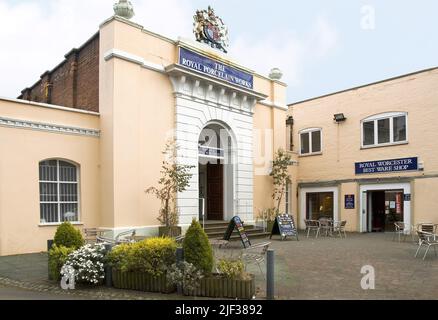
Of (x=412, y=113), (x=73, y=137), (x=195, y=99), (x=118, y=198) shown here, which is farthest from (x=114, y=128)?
(x=412, y=113)

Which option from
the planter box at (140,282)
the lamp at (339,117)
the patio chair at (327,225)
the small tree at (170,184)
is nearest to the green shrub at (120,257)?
the planter box at (140,282)

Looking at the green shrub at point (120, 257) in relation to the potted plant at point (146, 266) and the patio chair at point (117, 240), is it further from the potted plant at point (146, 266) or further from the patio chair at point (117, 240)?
the patio chair at point (117, 240)

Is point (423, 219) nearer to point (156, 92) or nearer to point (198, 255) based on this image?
point (156, 92)

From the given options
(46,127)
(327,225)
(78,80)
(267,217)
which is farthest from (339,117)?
(46,127)

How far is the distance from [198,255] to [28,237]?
6919 millimetres

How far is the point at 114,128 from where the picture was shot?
43.2 feet

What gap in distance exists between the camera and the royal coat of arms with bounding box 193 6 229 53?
16797 mm

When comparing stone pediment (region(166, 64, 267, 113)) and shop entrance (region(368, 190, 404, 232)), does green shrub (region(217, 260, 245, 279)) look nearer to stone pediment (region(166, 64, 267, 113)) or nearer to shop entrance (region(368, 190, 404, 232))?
stone pediment (region(166, 64, 267, 113))

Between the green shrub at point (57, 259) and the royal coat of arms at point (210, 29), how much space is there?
11.1 m

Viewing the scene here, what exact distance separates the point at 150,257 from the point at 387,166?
14.1 metres

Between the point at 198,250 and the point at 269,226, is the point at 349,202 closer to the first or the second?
the point at 269,226

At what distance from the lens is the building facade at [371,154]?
1739cm

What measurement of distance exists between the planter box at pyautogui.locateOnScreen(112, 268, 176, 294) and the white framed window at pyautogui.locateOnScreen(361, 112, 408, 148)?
46.9ft

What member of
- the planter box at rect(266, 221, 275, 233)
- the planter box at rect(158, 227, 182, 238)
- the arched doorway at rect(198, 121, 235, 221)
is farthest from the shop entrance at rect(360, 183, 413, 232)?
the planter box at rect(158, 227, 182, 238)
